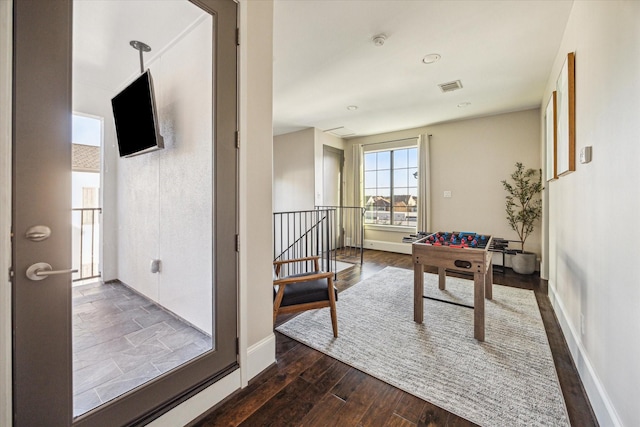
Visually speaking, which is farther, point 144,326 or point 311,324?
point 311,324

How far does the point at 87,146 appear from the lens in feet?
4.00

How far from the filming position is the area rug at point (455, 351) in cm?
155

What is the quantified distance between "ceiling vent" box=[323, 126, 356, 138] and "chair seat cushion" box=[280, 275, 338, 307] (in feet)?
13.9

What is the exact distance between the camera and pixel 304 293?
7.34 ft

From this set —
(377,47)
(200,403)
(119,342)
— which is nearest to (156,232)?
(119,342)

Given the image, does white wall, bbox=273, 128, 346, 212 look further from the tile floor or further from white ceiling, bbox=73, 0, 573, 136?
the tile floor

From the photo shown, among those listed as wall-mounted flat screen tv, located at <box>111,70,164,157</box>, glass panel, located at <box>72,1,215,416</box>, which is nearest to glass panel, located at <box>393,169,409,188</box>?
glass panel, located at <box>72,1,215,416</box>

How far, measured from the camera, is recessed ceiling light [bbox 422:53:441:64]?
282 centimetres

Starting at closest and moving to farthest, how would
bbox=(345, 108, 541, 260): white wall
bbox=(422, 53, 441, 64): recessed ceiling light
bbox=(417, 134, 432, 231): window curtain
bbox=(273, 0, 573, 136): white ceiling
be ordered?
bbox=(273, 0, 573, 136): white ceiling, bbox=(422, 53, 441, 64): recessed ceiling light, bbox=(345, 108, 541, 260): white wall, bbox=(417, 134, 432, 231): window curtain

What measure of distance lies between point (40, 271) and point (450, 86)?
14.1ft

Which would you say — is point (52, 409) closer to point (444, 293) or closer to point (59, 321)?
point (59, 321)

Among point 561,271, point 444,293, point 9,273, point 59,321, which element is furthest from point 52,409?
point 561,271

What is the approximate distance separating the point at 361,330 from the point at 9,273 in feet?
7.45

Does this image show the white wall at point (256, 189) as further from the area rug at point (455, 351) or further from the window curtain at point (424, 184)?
the window curtain at point (424, 184)
